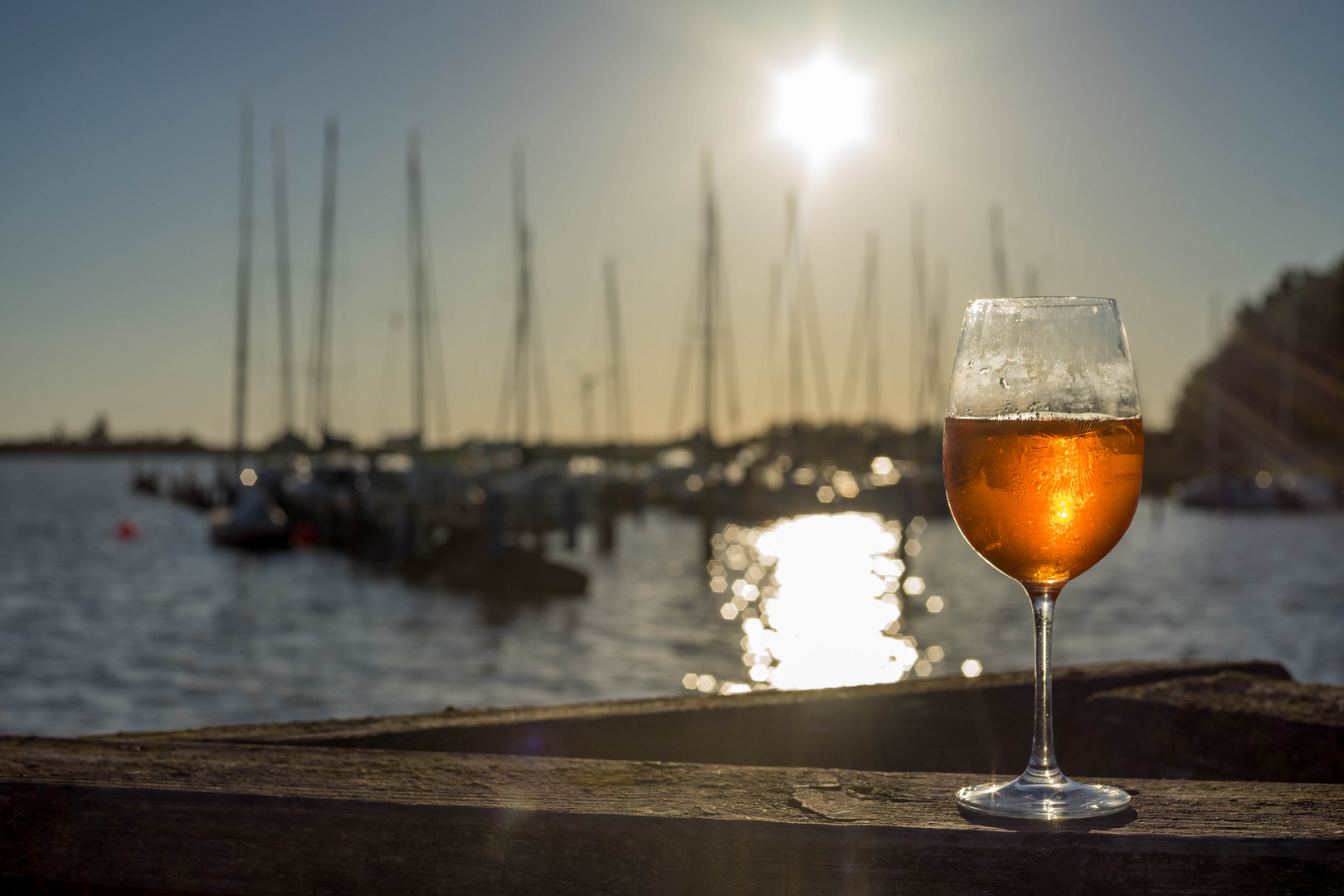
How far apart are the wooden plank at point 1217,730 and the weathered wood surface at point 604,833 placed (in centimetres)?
83

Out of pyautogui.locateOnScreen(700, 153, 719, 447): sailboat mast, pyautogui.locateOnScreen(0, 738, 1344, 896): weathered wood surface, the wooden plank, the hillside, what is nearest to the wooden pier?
pyautogui.locateOnScreen(0, 738, 1344, 896): weathered wood surface

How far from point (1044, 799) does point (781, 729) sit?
96 cm

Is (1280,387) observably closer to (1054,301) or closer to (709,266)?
(709,266)

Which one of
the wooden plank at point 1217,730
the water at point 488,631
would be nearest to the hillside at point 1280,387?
the water at point 488,631

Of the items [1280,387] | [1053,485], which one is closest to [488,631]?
[1053,485]

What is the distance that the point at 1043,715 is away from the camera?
1462 mm

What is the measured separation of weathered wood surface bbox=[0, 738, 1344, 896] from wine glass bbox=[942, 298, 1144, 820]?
318mm

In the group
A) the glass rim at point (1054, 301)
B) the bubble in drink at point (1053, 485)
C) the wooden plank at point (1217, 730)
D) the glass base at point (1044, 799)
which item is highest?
the glass rim at point (1054, 301)

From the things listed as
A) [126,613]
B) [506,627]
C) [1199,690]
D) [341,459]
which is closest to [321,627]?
[506,627]

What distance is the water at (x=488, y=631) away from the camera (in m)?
15.8

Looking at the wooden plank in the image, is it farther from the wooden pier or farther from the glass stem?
the glass stem

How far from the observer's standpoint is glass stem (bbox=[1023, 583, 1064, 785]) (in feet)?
4.66

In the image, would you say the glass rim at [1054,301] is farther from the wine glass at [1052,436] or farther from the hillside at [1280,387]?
the hillside at [1280,387]

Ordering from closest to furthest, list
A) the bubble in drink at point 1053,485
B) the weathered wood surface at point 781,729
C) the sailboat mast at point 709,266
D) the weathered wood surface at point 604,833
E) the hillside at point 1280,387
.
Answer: the weathered wood surface at point 604,833 < the bubble in drink at point 1053,485 < the weathered wood surface at point 781,729 < the sailboat mast at point 709,266 < the hillside at point 1280,387
